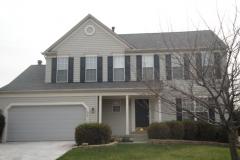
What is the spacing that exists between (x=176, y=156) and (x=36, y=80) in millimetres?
11236

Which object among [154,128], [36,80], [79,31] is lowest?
[154,128]

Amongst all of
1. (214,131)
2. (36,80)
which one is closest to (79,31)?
(36,80)

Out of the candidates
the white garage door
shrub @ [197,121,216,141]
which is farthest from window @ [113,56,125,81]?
shrub @ [197,121,216,141]

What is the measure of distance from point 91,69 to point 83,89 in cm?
222

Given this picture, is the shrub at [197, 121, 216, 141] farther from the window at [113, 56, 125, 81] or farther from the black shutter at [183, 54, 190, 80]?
the black shutter at [183, 54, 190, 80]

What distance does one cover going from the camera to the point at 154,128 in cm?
1305

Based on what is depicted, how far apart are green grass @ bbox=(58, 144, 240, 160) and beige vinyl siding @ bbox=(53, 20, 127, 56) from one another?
7.49 meters

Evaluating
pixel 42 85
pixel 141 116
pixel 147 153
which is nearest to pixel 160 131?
pixel 147 153

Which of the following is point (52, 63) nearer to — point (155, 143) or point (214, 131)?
point (155, 143)

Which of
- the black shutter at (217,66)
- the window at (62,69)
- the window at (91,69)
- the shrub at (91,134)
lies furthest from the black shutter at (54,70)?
the black shutter at (217,66)

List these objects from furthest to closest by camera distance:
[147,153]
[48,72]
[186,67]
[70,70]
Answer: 1. [48,72]
2. [70,70]
3. [147,153]
4. [186,67]

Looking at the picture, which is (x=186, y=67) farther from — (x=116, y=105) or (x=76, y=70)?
Result: (x=76, y=70)

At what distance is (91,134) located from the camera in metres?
12.0

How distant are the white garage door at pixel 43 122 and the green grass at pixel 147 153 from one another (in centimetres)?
413
